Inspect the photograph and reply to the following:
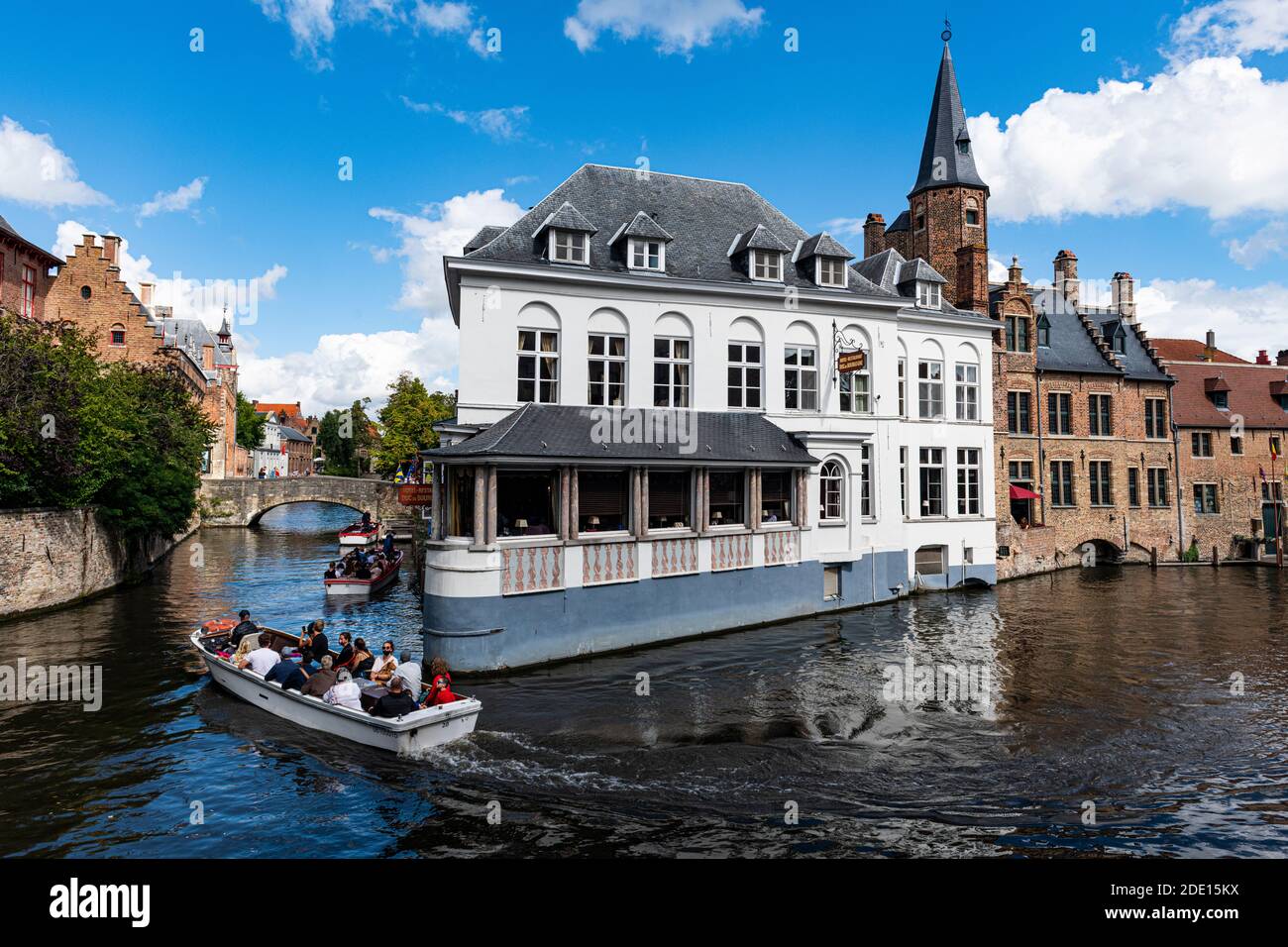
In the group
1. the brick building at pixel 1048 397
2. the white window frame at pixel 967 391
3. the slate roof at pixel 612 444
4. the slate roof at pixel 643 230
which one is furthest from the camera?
the brick building at pixel 1048 397

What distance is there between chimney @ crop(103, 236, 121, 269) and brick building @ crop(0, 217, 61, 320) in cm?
347

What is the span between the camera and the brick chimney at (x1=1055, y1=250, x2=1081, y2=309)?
41500 millimetres

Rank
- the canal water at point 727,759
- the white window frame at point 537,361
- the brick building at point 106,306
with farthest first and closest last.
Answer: the brick building at point 106,306 → the white window frame at point 537,361 → the canal water at point 727,759

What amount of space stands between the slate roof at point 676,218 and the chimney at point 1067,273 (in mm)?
21704

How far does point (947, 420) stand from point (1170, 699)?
14.7 meters

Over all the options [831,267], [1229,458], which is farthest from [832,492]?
[1229,458]

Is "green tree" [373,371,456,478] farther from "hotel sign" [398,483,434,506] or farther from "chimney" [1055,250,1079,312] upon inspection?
"chimney" [1055,250,1079,312]

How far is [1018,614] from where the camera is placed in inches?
1011

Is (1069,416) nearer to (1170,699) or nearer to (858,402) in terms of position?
(858,402)

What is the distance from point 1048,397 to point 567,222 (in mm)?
26821

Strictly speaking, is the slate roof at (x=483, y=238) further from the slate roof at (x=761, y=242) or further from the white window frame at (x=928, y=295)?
the white window frame at (x=928, y=295)

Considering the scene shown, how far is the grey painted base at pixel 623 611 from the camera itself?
56.7 feet

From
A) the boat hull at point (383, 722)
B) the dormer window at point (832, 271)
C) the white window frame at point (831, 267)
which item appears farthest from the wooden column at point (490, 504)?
the dormer window at point (832, 271)
